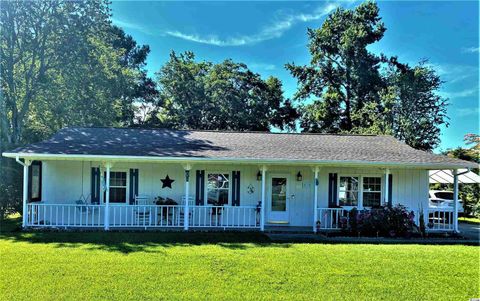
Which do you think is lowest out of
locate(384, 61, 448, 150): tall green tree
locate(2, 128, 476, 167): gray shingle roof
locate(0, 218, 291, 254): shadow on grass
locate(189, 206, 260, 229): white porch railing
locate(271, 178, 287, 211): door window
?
locate(0, 218, 291, 254): shadow on grass

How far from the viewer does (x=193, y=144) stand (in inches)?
549

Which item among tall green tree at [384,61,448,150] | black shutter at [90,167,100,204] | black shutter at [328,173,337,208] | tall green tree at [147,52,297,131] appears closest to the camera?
black shutter at [90,167,100,204]

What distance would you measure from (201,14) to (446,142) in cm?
2237

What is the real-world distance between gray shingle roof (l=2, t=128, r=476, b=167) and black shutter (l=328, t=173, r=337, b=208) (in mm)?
936

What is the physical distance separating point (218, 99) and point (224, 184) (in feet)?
55.1

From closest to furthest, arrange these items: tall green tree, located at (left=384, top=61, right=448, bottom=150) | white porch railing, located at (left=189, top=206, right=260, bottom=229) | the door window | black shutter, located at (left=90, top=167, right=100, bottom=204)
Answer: white porch railing, located at (left=189, top=206, right=260, bottom=229) < black shutter, located at (left=90, top=167, right=100, bottom=204) < the door window < tall green tree, located at (left=384, top=61, right=448, bottom=150)

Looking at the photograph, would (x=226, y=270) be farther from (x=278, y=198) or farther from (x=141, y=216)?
(x=278, y=198)

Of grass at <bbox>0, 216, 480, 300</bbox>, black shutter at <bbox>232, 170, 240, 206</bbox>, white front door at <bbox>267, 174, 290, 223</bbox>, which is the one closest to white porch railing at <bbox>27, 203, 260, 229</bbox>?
black shutter at <bbox>232, 170, 240, 206</bbox>

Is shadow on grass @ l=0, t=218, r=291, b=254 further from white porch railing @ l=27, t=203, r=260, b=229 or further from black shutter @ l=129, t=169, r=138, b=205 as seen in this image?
black shutter @ l=129, t=169, r=138, b=205

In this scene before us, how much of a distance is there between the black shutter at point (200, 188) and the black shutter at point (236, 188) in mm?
1051

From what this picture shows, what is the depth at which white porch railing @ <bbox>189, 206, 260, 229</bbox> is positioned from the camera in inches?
495

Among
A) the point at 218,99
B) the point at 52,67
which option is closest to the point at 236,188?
the point at 52,67

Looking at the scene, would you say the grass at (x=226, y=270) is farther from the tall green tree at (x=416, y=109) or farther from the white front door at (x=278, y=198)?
the tall green tree at (x=416, y=109)

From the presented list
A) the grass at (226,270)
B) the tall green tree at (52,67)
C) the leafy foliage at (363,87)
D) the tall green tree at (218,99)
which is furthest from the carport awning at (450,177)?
the tall green tree at (52,67)
